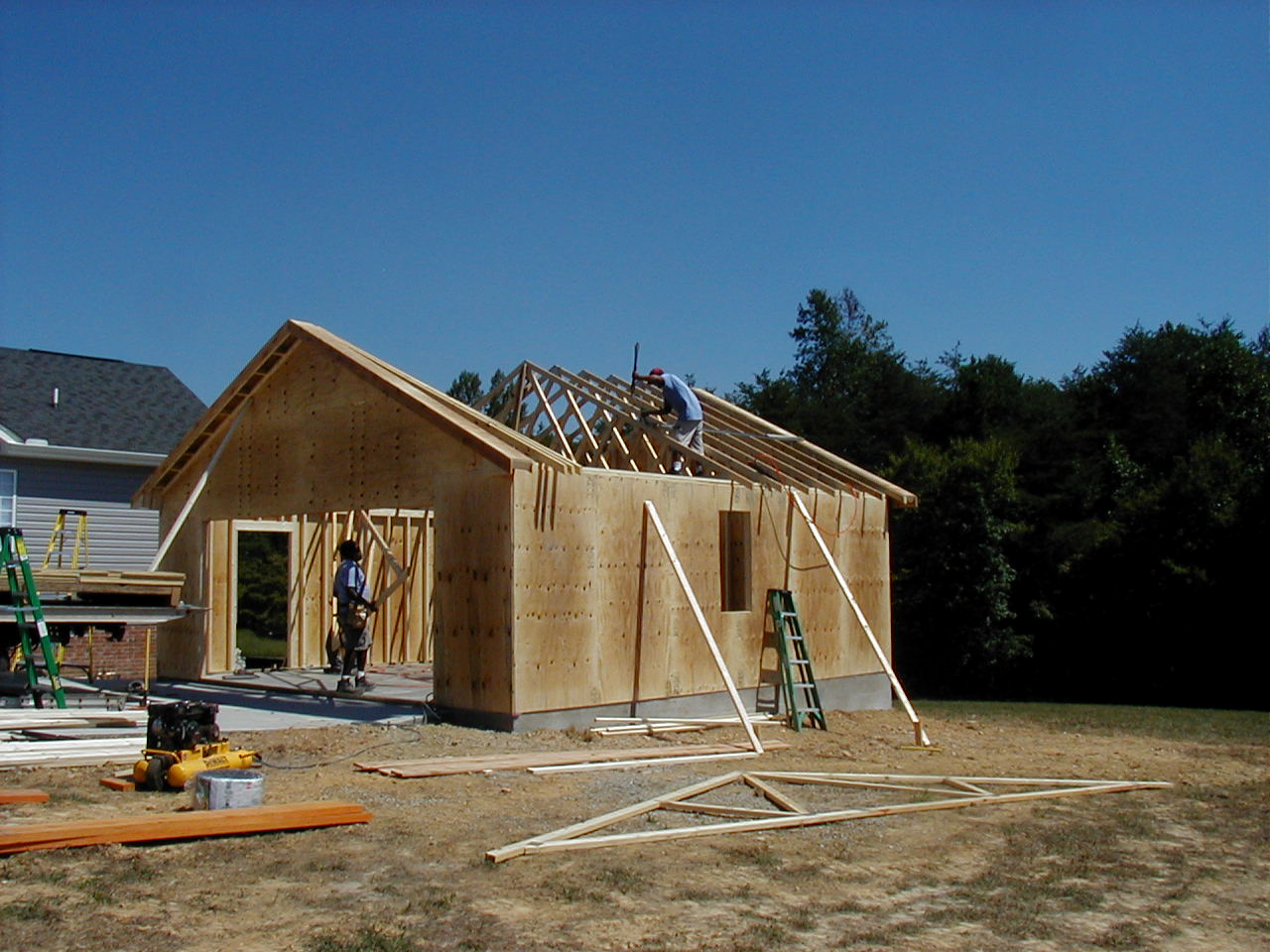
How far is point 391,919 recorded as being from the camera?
5156 mm

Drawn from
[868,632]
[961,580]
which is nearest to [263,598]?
[961,580]

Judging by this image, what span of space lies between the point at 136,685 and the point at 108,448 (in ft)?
22.5

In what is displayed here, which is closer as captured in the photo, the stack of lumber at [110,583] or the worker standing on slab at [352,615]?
the stack of lumber at [110,583]

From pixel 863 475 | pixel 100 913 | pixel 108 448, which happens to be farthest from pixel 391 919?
pixel 108 448

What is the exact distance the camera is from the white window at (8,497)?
57.9ft

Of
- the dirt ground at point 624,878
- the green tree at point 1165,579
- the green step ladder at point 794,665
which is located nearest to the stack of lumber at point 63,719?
the dirt ground at point 624,878

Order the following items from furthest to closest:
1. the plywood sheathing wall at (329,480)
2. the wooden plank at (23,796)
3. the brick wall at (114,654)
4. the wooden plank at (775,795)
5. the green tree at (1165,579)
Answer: the green tree at (1165,579), the brick wall at (114,654), the plywood sheathing wall at (329,480), the wooden plank at (775,795), the wooden plank at (23,796)

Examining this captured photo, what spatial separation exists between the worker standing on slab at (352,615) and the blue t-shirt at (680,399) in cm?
375

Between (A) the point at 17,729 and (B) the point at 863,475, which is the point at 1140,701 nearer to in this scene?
(B) the point at 863,475

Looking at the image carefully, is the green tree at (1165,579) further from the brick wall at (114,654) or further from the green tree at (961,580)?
the brick wall at (114,654)

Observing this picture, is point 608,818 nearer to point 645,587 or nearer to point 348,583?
point 645,587

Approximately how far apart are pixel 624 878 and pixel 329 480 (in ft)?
26.2

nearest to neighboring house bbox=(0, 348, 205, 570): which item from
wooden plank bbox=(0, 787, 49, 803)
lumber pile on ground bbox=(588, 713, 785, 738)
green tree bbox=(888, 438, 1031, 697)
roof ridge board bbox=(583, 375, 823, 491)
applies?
roof ridge board bbox=(583, 375, 823, 491)

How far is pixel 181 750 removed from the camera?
8.10 meters
